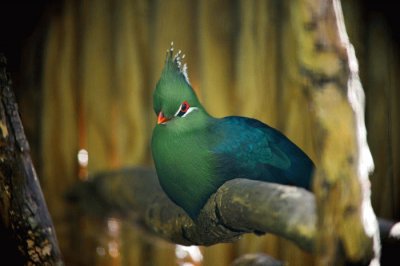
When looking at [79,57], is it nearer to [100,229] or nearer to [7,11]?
[7,11]

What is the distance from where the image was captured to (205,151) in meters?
2.06

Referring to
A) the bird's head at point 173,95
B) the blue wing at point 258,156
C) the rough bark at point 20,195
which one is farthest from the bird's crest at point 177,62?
the rough bark at point 20,195

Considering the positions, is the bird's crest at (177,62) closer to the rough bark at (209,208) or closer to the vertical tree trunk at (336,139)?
the rough bark at (209,208)

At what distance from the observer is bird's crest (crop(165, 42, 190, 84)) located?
2161 mm

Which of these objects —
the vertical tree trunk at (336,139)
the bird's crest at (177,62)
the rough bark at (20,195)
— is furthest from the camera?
the bird's crest at (177,62)

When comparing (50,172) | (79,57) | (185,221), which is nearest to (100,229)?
(50,172)

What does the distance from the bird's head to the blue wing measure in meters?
0.12

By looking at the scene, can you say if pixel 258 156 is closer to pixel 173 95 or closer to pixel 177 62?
pixel 173 95

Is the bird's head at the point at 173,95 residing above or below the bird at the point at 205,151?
above

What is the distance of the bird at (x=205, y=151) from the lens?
2.00 m

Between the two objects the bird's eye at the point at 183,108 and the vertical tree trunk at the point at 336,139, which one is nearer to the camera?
the vertical tree trunk at the point at 336,139

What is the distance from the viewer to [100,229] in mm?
2393

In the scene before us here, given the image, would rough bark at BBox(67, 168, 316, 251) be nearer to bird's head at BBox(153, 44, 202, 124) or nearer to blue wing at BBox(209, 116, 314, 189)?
blue wing at BBox(209, 116, 314, 189)

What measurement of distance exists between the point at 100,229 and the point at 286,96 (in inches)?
34.7
